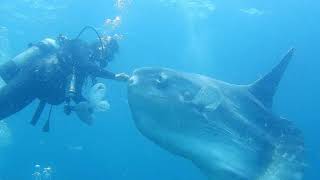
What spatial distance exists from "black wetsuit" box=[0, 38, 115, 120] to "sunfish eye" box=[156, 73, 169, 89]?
4.26ft

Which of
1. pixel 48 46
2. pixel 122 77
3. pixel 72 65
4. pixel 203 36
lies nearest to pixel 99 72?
pixel 122 77

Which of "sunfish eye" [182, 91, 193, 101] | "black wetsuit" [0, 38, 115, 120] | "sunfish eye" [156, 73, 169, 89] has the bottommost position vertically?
"sunfish eye" [182, 91, 193, 101]

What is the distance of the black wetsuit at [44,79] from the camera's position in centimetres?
802

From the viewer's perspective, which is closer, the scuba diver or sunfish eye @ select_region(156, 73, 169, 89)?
sunfish eye @ select_region(156, 73, 169, 89)

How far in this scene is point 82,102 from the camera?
7785 millimetres

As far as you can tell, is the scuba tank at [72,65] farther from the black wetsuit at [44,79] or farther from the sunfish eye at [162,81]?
the sunfish eye at [162,81]

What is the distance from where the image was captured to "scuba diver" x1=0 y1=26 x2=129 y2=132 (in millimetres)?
7957

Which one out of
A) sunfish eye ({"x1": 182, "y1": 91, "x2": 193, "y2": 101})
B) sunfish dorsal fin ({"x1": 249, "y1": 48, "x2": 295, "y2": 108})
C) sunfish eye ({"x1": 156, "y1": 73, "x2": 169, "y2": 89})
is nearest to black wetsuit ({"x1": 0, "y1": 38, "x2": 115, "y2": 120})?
sunfish eye ({"x1": 156, "y1": 73, "x2": 169, "y2": 89})

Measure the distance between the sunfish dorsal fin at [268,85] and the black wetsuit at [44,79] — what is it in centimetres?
Answer: 276

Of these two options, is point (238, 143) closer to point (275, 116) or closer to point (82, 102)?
point (275, 116)

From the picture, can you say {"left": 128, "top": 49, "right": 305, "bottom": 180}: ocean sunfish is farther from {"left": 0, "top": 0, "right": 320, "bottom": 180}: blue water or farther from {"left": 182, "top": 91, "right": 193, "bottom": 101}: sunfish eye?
{"left": 0, "top": 0, "right": 320, "bottom": 180}: blue water

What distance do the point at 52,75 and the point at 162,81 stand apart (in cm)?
245

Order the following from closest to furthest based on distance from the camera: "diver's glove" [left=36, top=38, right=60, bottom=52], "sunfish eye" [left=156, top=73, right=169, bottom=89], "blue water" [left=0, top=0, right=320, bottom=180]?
1. "sunfish eye" [left=156, top=73, right=169, bottom=89]
2. "diver's glove" [left=36, top=38, right=60, bottom=52]
3. "blue water" [left=0, top=0, right=320, bottom=180]

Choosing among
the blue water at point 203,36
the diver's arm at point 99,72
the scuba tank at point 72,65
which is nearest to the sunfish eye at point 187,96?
the diver's arm at point 99,72
